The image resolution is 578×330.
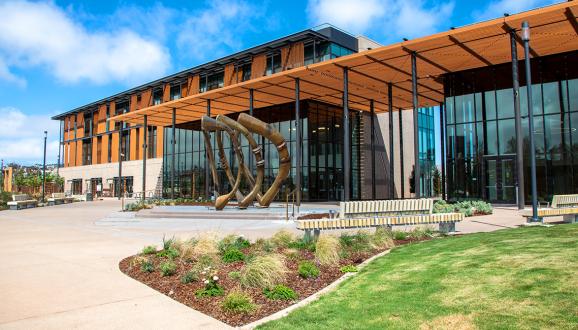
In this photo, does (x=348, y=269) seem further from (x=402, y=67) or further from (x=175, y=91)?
(x=175, y=91)

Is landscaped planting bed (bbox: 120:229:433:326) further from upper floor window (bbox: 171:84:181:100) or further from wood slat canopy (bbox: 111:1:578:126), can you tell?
upper floor window (bbox: 171:84:181:100)

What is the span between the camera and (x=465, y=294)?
18.2ft

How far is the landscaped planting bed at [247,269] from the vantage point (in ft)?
20.6

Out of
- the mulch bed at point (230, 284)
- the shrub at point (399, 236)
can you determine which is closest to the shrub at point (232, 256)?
the mulch bed at point (230, 284)

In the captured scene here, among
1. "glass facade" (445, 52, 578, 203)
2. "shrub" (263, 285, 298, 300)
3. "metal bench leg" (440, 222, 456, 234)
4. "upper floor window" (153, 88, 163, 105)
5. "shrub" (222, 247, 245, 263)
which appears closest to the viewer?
"shrub" (263, 285, 298, 300)

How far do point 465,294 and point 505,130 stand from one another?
2380cm

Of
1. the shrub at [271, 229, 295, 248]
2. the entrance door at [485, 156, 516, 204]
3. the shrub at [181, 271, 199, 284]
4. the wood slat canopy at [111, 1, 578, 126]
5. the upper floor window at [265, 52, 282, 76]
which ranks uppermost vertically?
the upper floor window at [265, 52, 282, 76]

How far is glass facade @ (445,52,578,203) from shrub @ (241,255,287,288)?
73.1 ft

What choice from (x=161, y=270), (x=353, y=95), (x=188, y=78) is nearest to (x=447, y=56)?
(x=353, y=95)

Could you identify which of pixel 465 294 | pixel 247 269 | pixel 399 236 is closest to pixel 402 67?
pixel 399 236

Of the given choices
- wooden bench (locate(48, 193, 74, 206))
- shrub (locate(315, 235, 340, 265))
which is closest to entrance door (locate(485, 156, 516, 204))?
shrub (locate(315, 235, 340, 265))

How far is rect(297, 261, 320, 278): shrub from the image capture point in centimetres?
757

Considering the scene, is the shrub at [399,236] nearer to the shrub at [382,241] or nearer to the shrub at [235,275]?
the shrub at [382,241]

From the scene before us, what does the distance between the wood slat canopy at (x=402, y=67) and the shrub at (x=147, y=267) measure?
17414 millimetres
